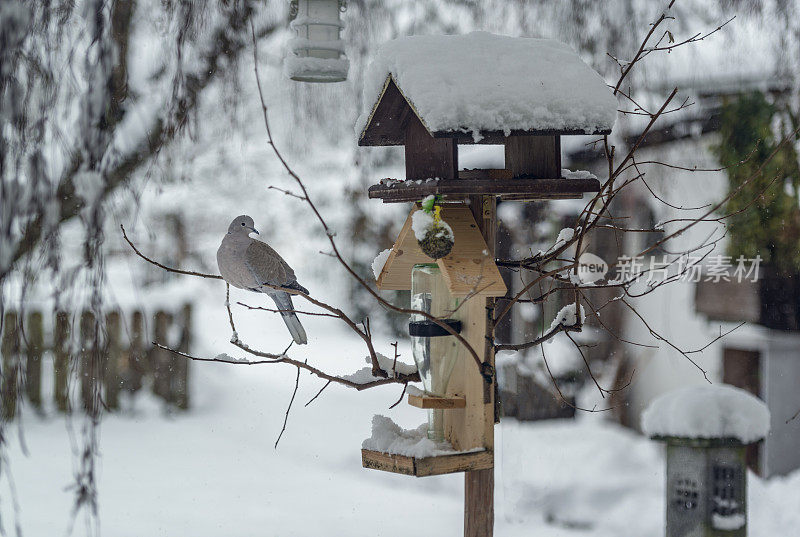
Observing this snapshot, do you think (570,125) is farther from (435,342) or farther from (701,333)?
(701,333)

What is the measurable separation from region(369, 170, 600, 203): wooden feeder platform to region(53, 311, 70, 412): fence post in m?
1.10

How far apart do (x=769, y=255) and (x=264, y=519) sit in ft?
5.66

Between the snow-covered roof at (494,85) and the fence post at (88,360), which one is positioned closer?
the snow-covered roof at (494,85)

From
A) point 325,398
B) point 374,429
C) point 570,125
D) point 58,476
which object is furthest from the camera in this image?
point 325,398

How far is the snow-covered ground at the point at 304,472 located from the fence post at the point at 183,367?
26 mm

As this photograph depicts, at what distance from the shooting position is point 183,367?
2.45 meters

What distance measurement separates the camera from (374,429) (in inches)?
45.9

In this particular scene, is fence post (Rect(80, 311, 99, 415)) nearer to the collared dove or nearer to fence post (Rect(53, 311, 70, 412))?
fence post (Rect(53, 311, 70, 412))

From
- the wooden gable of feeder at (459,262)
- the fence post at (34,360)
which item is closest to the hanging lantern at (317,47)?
the wooden gable of feeder at (459,262)

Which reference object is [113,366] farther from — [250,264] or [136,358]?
[250,264]

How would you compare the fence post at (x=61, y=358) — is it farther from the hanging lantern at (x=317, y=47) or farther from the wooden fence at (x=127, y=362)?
the hanging lantern at (x=317, y=47)

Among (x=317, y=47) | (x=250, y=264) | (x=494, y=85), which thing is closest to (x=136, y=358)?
(x=317, y=47)

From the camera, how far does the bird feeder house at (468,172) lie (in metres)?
1.02

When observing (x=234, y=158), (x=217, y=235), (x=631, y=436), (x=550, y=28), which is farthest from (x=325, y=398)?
(x=550, y=28)
